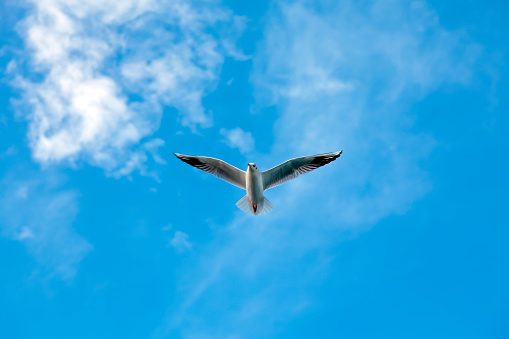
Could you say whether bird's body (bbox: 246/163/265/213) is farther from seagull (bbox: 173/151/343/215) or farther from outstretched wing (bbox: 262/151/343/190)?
outstretched wing (bbox: 262/151/343/190)

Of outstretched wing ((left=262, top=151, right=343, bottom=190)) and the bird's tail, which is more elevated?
outstretched wing ((left=262, top=151, right=343, bottom=190))

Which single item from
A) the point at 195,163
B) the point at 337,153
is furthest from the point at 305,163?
the point at 195,163

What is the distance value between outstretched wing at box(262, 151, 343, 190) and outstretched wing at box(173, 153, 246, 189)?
867 mm

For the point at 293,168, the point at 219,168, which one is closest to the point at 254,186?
the point at 219,168

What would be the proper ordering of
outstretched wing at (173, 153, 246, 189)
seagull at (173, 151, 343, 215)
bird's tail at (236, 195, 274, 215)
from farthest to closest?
bird's tail at (236, 195, 274, 215) → outstretched wing at (173, 153, 246, 189) → seagull at (173, 151, 343, 215)

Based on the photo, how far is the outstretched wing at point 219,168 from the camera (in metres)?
18.3

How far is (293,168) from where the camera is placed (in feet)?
60.9

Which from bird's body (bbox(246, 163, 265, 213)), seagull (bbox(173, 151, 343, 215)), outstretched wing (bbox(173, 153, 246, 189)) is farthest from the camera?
outstretched wing (bbox(173, 153, 246, 189))

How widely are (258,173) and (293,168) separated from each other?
139 cm

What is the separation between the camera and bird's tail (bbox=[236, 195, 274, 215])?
18.7 m

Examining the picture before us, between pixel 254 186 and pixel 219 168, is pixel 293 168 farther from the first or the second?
pixel 219 168

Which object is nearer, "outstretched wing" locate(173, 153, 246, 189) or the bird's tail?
"outstretched wing" locate(173, 153, 246, 189)

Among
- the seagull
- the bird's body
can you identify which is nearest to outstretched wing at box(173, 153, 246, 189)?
the seagull

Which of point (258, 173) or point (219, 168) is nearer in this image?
A: point (258, 173)
